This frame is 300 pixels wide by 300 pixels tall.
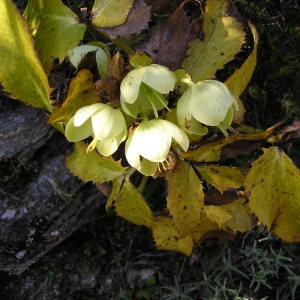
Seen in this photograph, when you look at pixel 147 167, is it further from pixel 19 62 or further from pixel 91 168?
pixel 19 62

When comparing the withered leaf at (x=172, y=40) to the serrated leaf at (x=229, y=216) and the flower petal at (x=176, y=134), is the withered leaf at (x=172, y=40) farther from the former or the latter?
the serrated leaf at (x=229, y=216)

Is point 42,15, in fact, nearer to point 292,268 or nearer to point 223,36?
point 223,36

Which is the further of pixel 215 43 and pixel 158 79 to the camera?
pixel 215 43

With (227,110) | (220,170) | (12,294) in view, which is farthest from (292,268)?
(12,294)

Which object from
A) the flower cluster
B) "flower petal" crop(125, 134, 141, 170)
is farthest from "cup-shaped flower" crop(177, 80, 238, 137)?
"flower petal" crop(125, 134, 141, 170)

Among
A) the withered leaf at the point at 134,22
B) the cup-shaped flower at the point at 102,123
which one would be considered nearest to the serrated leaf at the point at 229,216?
the cup-shaped flower at the point at 102,123

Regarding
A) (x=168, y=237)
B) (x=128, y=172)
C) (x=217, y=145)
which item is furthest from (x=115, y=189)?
(x=217, y=145)
